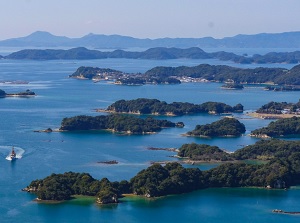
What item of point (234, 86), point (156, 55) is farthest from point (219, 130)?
point (156, 55)

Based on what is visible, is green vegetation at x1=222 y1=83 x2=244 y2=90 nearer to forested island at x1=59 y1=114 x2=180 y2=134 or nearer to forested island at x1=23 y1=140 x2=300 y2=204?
forested island at x1=59 y1=114 x2=180 y2=134

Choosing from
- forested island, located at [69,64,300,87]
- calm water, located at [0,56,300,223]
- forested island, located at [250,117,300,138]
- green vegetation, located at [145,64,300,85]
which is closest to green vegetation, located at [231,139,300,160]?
calm water, located at [0,56,300,223]

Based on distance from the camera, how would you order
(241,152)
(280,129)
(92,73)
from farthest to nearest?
1. (92,73)
2. (280,129)
3. (241,152)

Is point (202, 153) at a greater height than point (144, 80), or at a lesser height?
lesser

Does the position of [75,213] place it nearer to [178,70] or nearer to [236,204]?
[236,204]

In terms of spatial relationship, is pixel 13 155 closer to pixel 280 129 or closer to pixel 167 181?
pixel 167 181
